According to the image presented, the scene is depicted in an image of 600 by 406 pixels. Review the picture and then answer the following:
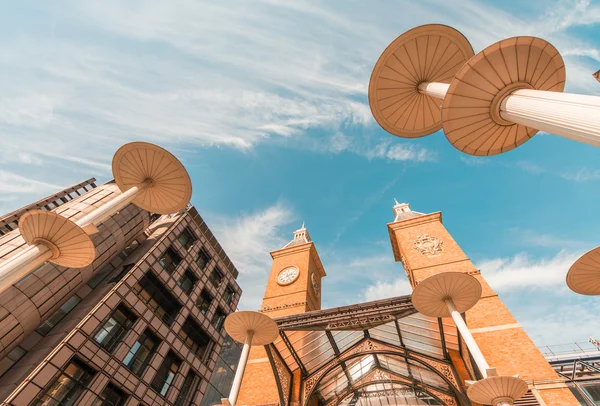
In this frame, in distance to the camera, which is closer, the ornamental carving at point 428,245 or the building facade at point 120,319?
the building facade at point 120,319

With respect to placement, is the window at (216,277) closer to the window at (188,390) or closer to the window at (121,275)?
the window at (121,275)

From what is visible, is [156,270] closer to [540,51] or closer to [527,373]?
[527,373]

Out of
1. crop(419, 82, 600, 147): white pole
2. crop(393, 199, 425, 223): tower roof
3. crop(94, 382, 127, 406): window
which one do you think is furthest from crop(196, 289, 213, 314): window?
crop(419, 82, 600, 147): white pole

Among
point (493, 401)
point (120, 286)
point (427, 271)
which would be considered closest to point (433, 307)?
point (493, 401)

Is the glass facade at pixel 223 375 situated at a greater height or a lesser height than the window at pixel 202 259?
lesser

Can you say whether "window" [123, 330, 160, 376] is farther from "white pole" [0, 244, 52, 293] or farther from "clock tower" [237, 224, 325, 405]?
"white pole" [0, 244, 52, 293]

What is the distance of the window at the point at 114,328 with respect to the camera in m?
21.0

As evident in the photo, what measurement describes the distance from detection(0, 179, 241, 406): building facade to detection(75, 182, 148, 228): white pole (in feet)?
42.7

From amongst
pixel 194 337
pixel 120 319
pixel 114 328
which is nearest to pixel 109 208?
pixel 114 328

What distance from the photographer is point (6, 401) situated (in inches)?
592

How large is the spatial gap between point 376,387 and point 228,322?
44.9 feet

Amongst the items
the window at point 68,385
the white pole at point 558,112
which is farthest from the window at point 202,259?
the white pole at point 558,112

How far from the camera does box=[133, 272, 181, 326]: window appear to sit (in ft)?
86.3

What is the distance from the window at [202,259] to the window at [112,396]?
14534 millimetres
